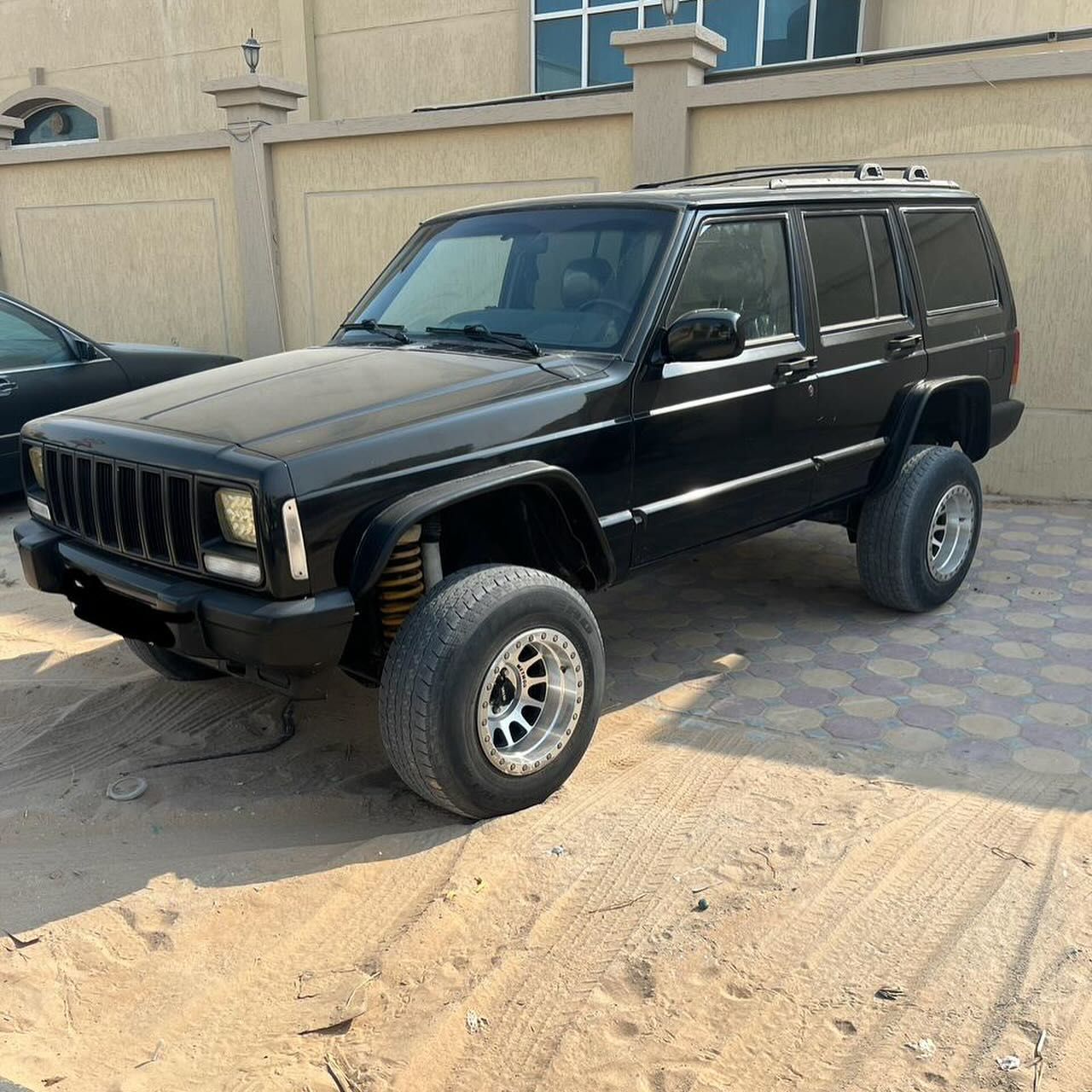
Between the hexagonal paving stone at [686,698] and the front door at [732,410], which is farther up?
the front door at [732,410]

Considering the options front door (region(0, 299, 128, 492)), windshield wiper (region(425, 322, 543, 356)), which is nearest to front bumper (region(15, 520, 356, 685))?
windshield wiper (region(425, 322, 543, 356))

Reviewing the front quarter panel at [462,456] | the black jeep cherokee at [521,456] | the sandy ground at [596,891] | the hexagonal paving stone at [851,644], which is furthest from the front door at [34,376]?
the hexagonal paving stone at [851,644]

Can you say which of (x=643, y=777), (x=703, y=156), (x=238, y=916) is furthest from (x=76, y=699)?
(x=703, y=156)

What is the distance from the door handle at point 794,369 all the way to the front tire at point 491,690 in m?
1.48

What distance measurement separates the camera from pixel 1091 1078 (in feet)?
7.84

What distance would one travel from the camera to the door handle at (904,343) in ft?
16.3

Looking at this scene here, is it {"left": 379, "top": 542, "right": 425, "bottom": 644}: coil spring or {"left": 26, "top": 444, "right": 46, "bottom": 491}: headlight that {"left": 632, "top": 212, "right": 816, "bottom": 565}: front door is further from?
{"left": 26, "top": 444, "right": 46, "bottom": 491}: headlight

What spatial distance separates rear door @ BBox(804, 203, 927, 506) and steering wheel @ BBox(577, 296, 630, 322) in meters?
1.09

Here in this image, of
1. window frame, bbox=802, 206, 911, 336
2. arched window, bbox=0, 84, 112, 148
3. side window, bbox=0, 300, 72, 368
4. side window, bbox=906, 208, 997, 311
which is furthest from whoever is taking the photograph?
arched window, bbox=0, 84, 112, 148

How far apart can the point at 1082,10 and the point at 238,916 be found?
34.6 feet

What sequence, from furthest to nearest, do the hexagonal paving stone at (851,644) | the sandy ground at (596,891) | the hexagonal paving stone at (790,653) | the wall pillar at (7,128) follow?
the wall pillar at (7,128)
the hexagonal paving stone at (851,644)
the hexagonal paving stone at (790,653)
the sandy ground at (596,891)

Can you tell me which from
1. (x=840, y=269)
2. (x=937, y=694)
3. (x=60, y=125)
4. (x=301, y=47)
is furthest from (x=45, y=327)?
(x=60, y=125)

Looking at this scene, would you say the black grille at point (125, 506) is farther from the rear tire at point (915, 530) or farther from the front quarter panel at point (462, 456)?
the rear tire at point (915, 530)

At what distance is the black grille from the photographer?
3.26 metres
